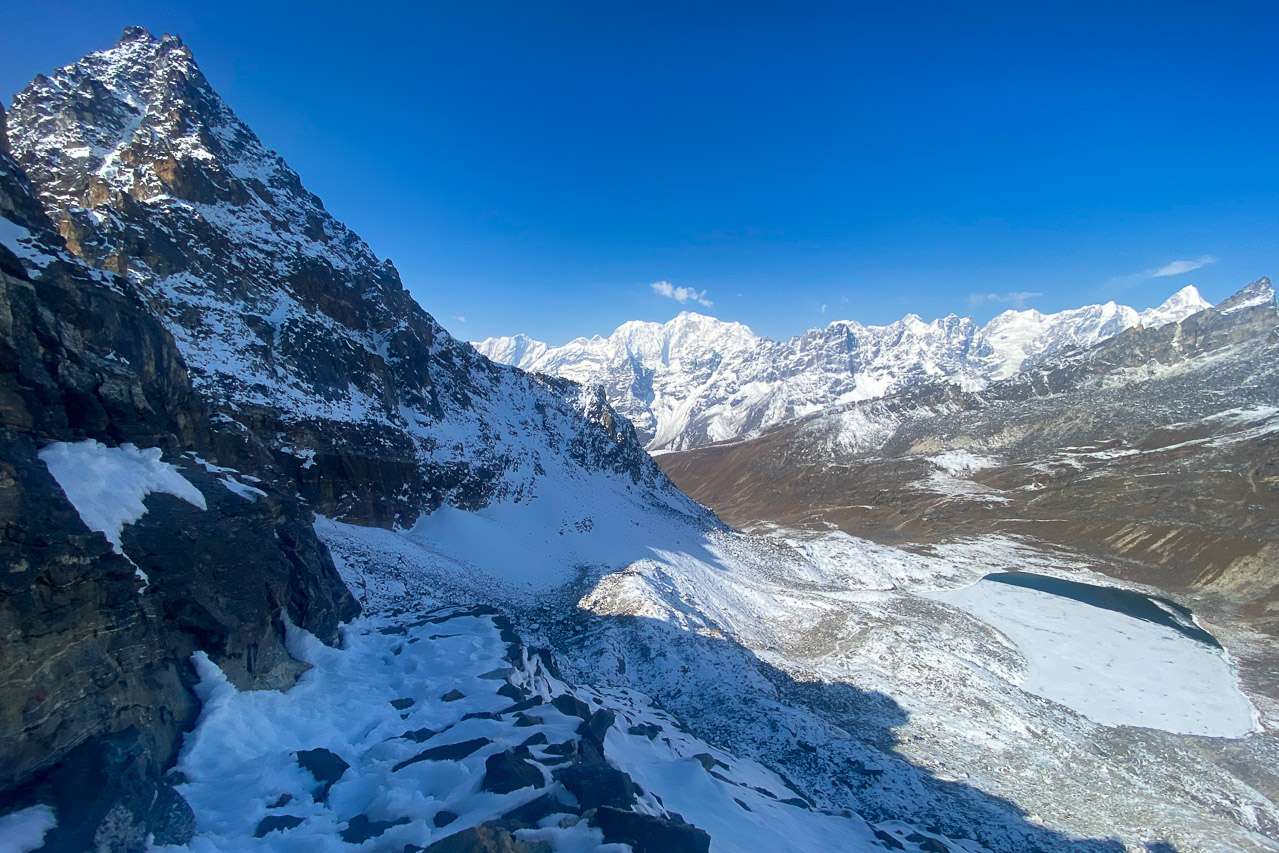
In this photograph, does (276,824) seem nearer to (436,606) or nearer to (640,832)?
(640,832)

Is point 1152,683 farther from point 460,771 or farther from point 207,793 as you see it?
point 207,793

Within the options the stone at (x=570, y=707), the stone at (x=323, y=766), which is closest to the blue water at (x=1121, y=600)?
the stone at (x=570, y=707)

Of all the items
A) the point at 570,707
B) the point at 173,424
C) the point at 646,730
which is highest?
the point at 173,424

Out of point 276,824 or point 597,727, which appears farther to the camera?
point 597,727

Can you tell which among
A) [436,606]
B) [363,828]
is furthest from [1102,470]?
[363,828]

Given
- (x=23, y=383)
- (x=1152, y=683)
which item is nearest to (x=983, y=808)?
(x=1152, y=683)

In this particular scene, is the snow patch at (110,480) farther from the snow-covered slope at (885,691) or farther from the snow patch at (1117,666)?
the snow patch at (1117,666)

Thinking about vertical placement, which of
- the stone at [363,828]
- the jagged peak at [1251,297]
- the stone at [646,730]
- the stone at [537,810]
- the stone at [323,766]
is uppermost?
the jagged peak at [1251,297]
